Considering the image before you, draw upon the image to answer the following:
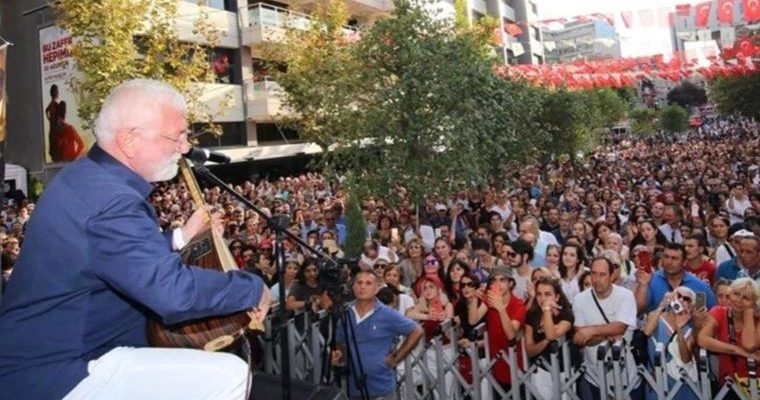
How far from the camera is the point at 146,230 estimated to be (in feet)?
6.34

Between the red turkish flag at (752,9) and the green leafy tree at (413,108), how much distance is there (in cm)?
1032

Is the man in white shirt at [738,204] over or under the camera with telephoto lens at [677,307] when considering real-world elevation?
over

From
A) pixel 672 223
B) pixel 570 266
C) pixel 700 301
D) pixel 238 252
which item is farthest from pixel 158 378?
pixel 672 223

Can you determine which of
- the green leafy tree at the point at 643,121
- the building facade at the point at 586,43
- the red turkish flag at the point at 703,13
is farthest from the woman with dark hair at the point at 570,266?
the building facade at the point at 586,43

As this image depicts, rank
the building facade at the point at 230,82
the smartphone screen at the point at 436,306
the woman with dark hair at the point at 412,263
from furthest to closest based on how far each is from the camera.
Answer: the building facade at the point at 230,82 → the woman with dark hair at the point at 412,263 → the smartphone screen at the point at 436,306

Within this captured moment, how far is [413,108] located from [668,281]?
24.8 ft

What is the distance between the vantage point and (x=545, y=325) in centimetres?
499

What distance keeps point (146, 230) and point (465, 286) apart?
4438 mm

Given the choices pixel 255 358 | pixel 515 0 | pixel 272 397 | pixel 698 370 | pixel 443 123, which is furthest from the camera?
pixel 515 0

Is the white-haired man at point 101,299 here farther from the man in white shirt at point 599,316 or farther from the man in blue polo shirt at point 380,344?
the man in white shirt at point 599,316

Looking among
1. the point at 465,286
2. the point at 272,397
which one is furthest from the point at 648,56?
the point at 272,397

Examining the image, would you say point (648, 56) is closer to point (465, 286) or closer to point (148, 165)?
point (465, 286)

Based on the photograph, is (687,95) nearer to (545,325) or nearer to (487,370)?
(545,325)

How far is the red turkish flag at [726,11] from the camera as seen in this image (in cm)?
1986
